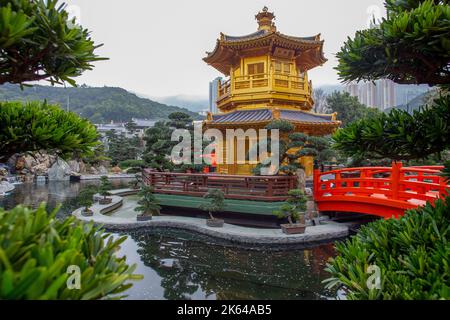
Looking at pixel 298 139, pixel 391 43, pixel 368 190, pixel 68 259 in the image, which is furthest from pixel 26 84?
pixel 368 190

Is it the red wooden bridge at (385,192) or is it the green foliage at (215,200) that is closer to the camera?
the red wooden bridge at (385,192)

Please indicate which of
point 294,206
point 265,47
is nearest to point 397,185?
point 294,206

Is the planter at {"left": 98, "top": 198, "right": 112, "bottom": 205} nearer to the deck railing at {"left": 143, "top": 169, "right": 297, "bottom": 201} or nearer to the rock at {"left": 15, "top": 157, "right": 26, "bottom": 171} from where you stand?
the deck railing at {"left": 143, "top": 169, "right": 297, "bottom": 201}

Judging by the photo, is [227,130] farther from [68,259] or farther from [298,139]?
[68,259]

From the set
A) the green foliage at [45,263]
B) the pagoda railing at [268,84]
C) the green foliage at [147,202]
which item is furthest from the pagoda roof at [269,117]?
the green foliage at [45,263]

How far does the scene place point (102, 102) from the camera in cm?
6106

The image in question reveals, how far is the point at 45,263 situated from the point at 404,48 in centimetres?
317

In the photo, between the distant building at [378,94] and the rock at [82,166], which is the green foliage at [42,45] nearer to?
the rock at [82,166]

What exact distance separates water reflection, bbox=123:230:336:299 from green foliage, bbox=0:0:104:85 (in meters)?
3.79

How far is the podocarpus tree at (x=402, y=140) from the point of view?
6.04ft

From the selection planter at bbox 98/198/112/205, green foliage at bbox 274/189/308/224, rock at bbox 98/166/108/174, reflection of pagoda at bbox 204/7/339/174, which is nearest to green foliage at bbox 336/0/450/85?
green foliage at bbox 274/189/308/224

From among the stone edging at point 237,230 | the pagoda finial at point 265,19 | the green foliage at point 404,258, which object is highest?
the pagoda finial at point 265,19

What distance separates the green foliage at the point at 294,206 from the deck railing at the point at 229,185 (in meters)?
0.42

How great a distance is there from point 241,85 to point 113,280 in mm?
11597
